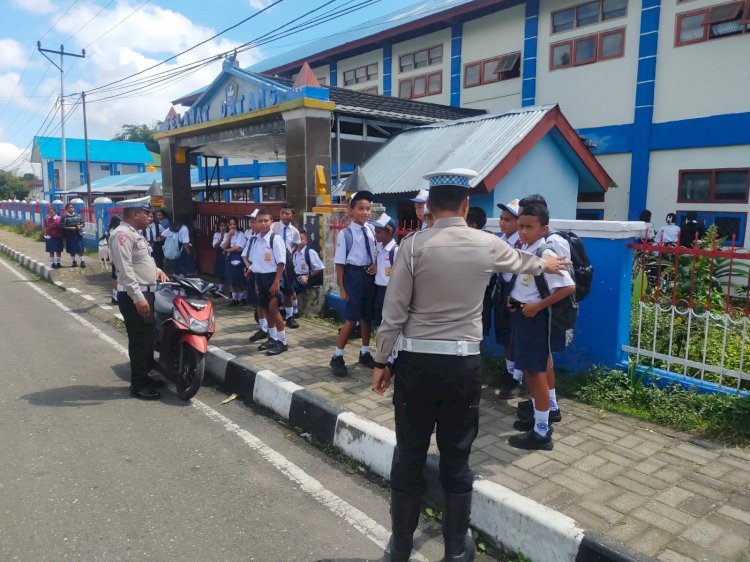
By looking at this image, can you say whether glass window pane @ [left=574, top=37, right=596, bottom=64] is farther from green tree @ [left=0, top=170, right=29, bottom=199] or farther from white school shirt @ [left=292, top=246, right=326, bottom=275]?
green tree @ [left=0, top=170, right=29, bottom=199]

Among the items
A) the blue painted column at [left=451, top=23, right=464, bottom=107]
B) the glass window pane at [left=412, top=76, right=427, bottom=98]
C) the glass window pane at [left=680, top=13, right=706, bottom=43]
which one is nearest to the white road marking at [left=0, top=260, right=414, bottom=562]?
the glass window pane at [left=680, top=13, right=706, bottom=43]

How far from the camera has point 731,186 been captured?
12.3 m

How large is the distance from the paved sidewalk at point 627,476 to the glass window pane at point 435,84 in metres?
15.9

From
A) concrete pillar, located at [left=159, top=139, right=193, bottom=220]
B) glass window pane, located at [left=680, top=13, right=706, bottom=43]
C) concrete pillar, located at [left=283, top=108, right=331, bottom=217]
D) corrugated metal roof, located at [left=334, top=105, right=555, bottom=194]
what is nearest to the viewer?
concrete pillar, located at [left=283, top=108, right=331, bottom=217]

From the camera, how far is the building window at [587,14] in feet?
45.8

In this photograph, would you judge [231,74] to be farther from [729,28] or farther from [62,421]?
[729,28]

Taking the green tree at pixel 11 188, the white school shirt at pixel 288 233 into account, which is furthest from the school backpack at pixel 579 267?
the green tree at pixel 11 188

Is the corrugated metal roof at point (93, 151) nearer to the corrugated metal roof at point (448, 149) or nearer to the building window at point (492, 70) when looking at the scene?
the building window at point (492, 70)

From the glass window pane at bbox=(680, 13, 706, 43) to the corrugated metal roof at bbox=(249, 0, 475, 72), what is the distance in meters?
6.39

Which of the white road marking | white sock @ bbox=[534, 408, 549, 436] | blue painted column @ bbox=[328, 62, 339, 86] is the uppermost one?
blue painted column @ bbox=[328, 62, 339, 86]

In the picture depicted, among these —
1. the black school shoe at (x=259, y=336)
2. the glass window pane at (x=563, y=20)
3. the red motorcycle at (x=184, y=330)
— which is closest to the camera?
the red motorcycle at (x=184, y=330)

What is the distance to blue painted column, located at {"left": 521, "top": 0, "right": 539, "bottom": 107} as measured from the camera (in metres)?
15.8

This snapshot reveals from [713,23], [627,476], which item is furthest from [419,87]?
[627,476]

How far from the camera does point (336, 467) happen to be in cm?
390
